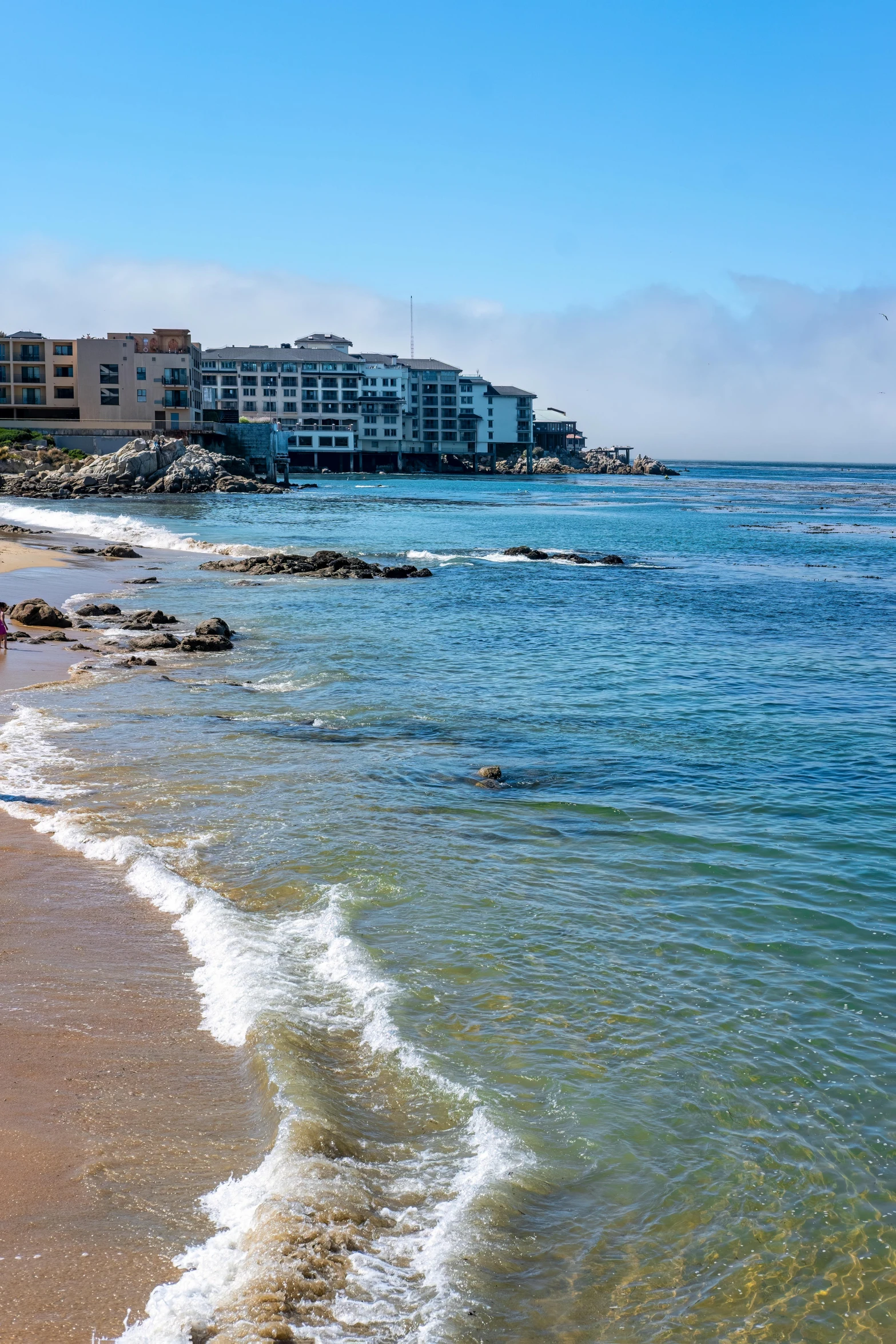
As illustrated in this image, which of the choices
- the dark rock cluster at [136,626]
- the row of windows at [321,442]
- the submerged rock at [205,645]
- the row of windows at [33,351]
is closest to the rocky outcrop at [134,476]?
the row of windows at [33,351]

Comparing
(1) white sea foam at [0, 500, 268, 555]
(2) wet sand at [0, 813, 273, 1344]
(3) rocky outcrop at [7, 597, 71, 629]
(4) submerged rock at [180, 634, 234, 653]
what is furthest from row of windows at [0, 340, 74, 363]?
(2) wet sand at [0, 813, 273, 1344]

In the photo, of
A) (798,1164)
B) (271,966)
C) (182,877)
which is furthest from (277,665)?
(798,1164)

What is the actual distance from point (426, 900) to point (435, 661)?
1345 centimetres

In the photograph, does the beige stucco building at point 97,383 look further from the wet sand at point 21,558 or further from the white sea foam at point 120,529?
the wet sand at point 21,558

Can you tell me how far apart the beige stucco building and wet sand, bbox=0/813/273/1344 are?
10605cm

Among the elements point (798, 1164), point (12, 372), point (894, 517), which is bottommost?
point (798, 1164)

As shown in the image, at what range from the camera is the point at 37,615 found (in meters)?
26.0

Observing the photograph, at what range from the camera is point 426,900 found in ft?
33.2

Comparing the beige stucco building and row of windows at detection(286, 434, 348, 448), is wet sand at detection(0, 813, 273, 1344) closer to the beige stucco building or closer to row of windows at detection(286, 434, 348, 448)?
the beige stucco building

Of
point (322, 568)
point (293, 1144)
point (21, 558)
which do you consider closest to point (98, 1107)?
point (293, 1144)

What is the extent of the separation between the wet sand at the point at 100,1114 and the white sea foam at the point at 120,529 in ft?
128

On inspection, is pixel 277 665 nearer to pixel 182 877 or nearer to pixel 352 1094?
pixel 182 877

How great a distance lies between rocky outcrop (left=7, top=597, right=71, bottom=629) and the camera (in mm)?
25984

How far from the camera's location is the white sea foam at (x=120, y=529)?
1945 inches
